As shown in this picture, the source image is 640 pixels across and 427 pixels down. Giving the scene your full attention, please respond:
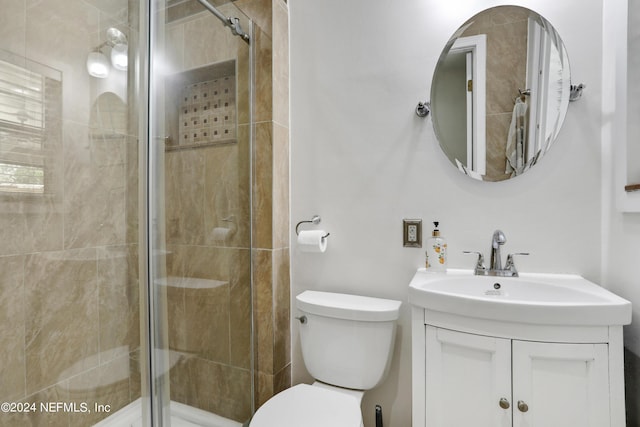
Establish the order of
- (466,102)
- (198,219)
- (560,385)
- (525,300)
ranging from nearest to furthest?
(560,385) < (525,300) < (198,219) < (466,102)

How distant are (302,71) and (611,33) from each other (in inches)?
48.8

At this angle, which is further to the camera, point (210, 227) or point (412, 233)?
point (412, 233)

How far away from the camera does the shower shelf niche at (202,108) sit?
1.14m

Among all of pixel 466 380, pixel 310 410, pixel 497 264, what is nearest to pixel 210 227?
pixel 310 410

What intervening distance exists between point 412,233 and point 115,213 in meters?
1.18

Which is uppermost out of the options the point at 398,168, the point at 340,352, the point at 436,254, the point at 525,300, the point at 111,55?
the point at 111,55

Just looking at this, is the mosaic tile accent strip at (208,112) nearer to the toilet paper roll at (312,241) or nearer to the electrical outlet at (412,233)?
the toilet paper roll at (312,241)

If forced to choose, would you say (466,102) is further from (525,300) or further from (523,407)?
(523,407)

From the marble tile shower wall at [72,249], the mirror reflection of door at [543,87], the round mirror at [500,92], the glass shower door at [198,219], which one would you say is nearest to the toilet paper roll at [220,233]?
the glass shower door at [198,219]

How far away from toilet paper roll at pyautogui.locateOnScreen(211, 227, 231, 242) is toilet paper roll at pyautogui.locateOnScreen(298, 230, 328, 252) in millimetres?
329

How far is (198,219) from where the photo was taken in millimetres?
1221

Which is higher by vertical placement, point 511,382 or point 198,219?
point 198,219

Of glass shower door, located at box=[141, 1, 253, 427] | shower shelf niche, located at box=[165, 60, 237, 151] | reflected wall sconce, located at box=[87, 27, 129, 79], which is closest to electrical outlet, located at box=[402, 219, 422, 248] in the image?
glass shower door, located at box=[141, 1, 253, 427]

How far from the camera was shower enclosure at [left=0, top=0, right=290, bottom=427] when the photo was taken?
95cm
